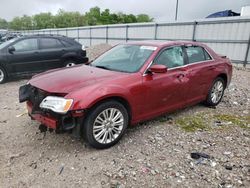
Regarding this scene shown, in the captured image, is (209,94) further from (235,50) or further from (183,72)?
(235,50)

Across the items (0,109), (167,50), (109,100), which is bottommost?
(0,109)

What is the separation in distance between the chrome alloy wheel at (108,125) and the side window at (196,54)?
2078 mm

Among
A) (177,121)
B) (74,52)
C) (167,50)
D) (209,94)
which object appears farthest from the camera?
(74,52)

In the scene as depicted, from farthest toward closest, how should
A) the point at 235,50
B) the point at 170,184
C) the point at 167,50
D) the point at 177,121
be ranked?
1. the point at 235,50
2. the point at 177,121
3. the point at 167,50
4. the point at 170,184

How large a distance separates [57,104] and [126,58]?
1.70 m

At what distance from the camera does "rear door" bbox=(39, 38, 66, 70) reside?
27.6 ft

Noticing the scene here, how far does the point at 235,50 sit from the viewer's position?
36.5 ft

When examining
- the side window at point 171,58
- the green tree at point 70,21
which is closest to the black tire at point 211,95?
the side window at point 171,58

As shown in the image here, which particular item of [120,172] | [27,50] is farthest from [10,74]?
[120,172]

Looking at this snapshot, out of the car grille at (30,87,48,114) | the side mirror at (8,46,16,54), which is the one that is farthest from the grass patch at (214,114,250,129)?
the side mirror at (8,46,16,54)

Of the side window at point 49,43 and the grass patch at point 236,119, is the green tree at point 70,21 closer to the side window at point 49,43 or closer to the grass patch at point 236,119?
the side window at point 49,43

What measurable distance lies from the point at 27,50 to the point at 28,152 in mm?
5619

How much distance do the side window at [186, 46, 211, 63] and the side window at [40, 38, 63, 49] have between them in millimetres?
5628

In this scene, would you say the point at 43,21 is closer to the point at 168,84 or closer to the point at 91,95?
the point at 168,84
